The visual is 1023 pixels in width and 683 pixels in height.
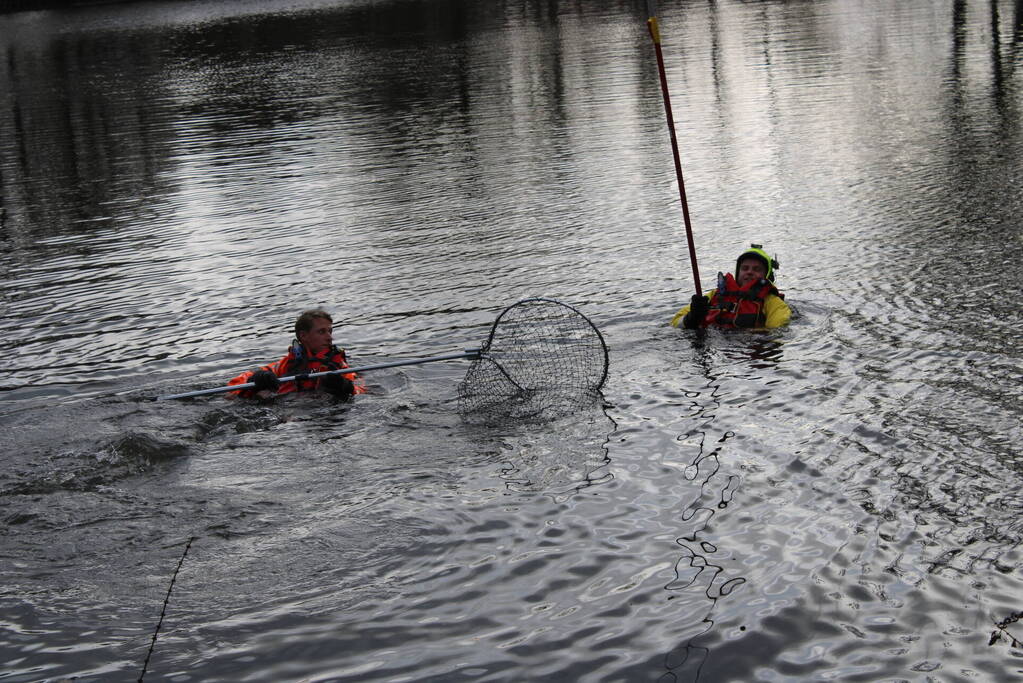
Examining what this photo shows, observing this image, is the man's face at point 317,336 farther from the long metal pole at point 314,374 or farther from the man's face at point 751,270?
the man's face at point 751,270

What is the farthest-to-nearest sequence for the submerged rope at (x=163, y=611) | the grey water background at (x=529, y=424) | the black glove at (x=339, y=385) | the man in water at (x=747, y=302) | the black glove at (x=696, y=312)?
the man in water at (x=747, y=302) → the black glove at (x=696, y=312) → the black glove at (x=339, y=385) → the grey water background at (x=529, y=424) → the submerged rope at (x=163, y=611)

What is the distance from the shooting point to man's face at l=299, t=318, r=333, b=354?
11.2 meters

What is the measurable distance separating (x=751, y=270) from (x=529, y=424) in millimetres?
3753

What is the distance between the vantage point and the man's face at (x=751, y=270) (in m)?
12.6

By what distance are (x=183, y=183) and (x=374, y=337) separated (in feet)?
45.4

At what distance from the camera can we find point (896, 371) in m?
10.8

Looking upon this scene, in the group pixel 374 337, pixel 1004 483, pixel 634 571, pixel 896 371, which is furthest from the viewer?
pixel 374 337

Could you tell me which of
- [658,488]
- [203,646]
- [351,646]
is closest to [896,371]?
[658,488]

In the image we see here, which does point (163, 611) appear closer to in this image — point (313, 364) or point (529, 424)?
point (529, 424)

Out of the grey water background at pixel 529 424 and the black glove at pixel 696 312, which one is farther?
the black glove at pixel 696 312

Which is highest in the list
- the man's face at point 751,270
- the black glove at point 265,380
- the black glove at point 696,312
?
the man's face at point 751,270

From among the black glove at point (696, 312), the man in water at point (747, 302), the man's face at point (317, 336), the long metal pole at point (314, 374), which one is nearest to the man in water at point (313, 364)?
the man's face at point (317, 336)

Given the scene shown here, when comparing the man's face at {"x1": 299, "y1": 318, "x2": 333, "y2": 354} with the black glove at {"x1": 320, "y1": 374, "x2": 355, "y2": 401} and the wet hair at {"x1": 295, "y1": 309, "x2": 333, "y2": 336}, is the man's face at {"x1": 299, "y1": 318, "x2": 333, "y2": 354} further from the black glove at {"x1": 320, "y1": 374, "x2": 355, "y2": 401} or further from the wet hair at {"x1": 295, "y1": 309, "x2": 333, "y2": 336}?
the black glove at {"x1": 320, "y1": 374, "x2": 355, "y2": 401}

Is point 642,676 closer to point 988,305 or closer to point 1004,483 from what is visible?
point 1004,483
